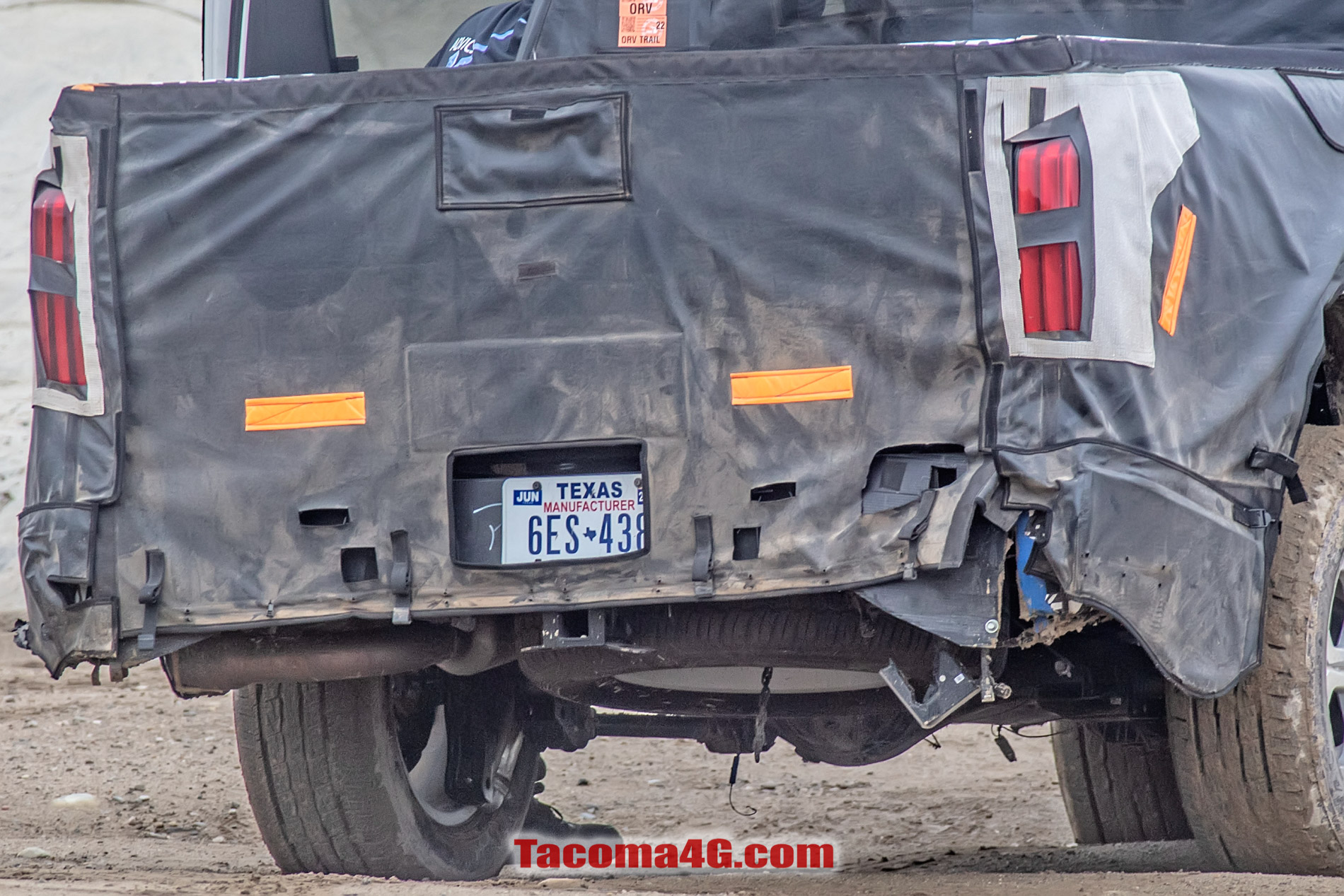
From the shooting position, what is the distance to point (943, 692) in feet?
Result: 10.3

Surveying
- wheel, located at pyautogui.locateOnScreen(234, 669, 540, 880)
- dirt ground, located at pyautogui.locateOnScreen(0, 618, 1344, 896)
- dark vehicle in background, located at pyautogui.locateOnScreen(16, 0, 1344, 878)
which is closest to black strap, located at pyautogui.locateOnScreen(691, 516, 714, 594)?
dark vehicle in background, located at pyautogui.locateOnScreen(16, 0, 1344, 878)

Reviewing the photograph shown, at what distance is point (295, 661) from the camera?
3.32 metres

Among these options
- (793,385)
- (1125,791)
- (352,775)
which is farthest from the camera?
(1125,791)

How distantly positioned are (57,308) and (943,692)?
190 centimetres

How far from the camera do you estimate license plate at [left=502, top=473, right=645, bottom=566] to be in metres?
3.13

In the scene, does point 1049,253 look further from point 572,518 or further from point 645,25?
point 645,25

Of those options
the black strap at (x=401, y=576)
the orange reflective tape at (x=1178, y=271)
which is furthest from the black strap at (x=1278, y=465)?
the black strap at (x=401, y=576)

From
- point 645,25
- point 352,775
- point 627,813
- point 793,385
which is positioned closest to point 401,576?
point 793,385

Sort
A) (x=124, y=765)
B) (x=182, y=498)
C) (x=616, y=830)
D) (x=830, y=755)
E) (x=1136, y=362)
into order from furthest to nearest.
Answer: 1. (x=124, y=765)
2. (x=616, y=830)
3. (x=830, y=755)
4. (x=182, y=498)
5. (x=1136, y=362)

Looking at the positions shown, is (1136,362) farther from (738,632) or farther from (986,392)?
(738,632)

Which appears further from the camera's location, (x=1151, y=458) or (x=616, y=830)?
(x=616, y=830)

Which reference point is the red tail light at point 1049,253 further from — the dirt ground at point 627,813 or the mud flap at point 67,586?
the mud flap at point 67,586

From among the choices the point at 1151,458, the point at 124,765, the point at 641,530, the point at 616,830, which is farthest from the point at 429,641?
the point at 124,765

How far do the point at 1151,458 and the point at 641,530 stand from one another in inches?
37.8
